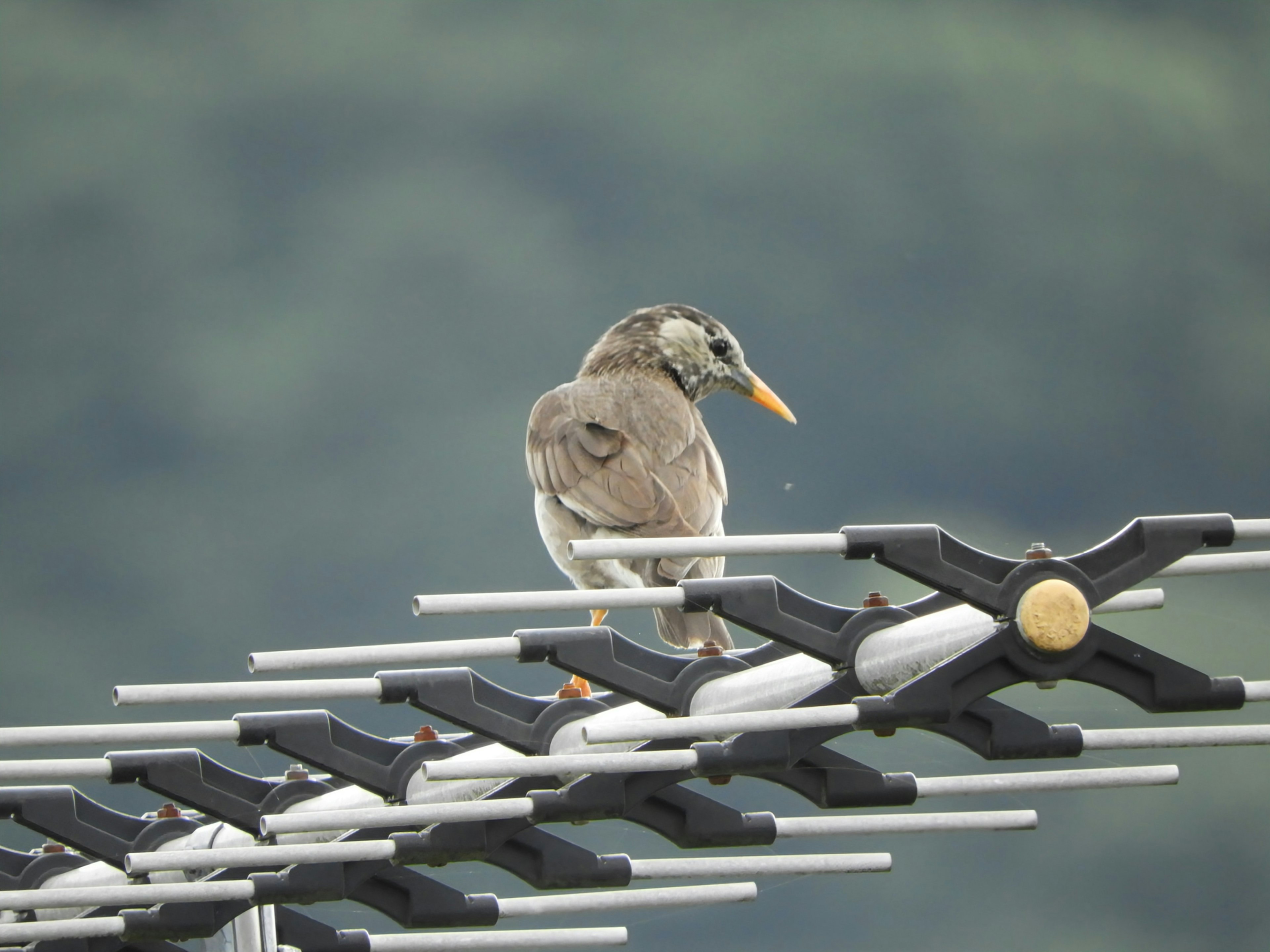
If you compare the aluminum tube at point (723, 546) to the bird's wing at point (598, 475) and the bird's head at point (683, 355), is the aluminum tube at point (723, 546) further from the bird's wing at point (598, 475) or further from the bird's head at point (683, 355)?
the bird's head at point (683, 355)

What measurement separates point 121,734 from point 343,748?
29 centimetres

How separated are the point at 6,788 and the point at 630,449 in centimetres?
168

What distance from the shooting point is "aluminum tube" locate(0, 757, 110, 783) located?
5.59 ft

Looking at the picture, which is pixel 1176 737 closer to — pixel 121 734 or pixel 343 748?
pixel 343 748

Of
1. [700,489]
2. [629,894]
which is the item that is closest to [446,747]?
[629,894]

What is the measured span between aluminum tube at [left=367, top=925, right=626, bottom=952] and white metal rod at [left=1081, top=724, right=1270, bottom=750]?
905 millimetres

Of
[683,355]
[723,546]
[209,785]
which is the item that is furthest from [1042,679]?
[683,355]

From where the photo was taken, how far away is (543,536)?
367cm

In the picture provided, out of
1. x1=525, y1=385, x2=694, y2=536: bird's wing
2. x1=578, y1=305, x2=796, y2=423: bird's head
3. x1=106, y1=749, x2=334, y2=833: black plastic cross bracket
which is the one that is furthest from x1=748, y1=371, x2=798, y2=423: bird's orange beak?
x1=106, y1=749, x2=334, y2=833: black plastic cross bracket

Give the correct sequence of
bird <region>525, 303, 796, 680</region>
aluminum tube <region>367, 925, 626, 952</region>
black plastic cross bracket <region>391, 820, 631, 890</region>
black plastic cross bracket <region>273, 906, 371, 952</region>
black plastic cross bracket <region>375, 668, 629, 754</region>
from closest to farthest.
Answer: black plastic cross bracket <region>375, 668, 629, 754</region>, black plastic cross bracket <region>391, 820, 631, 890</region>, aluminum tube <region>367, 925, 626, 952</region>, black plastic cross bracket <region>273, 906, 371, 952</region>, bird <region>525, 303, 796, 680</region>

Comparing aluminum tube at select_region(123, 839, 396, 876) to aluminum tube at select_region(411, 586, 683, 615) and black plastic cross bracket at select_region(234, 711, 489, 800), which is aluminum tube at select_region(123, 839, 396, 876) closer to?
black plastic cross bracket at select_region(234, 711, 489, 800)

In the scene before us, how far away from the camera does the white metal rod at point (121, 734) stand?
1.60 m

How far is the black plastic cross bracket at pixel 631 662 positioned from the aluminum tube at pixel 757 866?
229 mm

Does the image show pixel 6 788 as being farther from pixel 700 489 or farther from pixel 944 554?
pixel 700 489
